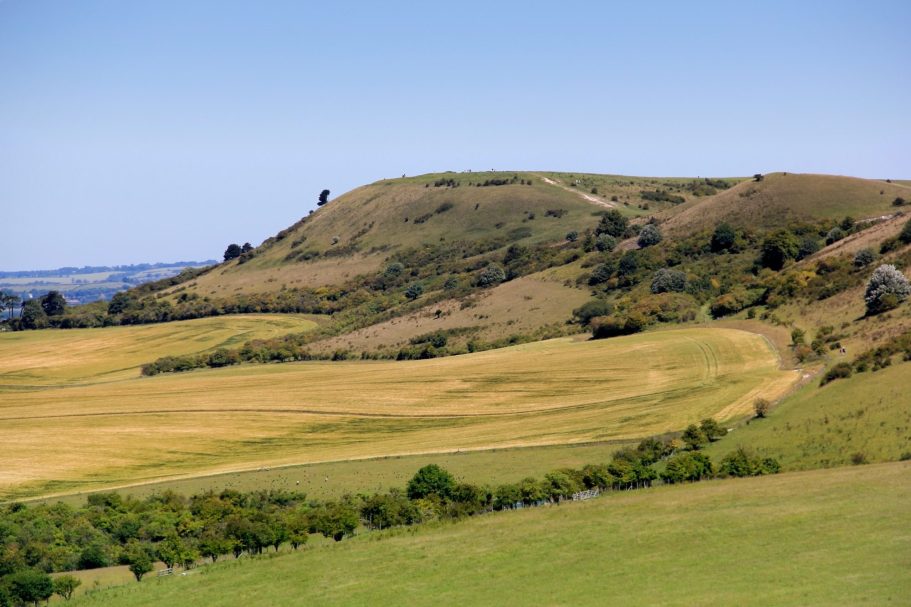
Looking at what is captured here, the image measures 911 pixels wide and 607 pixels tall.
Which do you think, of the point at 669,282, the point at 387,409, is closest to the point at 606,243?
the point at 669,282

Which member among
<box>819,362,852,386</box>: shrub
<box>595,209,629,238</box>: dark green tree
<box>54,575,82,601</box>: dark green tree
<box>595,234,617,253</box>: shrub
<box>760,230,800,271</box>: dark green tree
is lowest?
<box>54,575,82,601</box>: dark green tree

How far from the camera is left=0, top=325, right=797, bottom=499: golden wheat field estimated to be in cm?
8362

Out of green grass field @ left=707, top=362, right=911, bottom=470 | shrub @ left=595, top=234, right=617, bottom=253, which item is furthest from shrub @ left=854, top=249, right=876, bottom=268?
shrub @ left=595, top=234, right=617, bottom=253

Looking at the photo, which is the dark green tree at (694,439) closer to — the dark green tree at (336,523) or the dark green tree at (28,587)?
the dark green tree at (336,523)

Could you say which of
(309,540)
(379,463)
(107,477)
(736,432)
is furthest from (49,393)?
(736,432)

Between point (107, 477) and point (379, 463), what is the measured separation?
21.1 metres

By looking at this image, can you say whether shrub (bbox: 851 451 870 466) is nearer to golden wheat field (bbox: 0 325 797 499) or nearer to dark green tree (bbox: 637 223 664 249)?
golden wheat field (bbox: 0 325 797 499)

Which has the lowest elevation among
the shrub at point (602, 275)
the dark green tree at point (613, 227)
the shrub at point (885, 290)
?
the shrub at point (885, 290)

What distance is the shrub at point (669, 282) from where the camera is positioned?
13725cm

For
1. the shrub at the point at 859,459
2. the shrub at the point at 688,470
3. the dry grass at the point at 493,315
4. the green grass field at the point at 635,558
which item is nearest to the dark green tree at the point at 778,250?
the dry grass at the point at 493,315

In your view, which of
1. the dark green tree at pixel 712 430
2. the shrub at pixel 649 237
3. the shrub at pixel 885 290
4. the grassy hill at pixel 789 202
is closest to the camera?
the dark green tree at pixel 712 430

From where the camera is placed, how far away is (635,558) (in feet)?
165

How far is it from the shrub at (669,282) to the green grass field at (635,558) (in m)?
76.0

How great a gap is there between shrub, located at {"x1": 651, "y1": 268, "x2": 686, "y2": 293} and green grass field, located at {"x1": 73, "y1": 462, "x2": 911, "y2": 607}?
76.0 m
